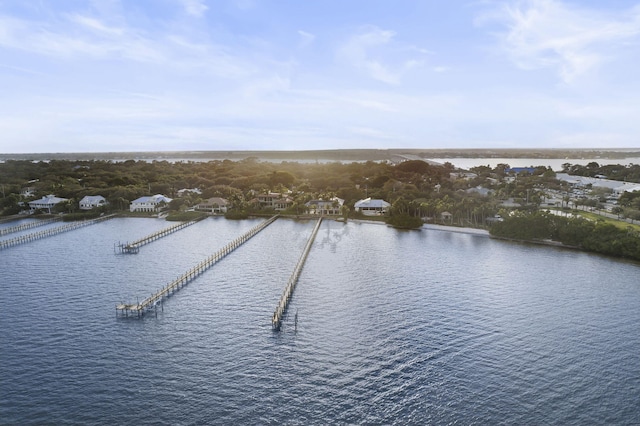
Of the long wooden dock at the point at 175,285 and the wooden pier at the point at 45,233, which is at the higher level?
the wooden pier at the point at 45,233

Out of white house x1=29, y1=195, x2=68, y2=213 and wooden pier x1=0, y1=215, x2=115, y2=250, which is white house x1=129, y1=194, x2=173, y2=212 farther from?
white house x1=29, y1=195, x2=68, y2=213

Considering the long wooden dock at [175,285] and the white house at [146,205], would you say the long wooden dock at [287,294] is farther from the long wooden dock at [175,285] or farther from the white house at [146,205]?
the white house at [146,205]

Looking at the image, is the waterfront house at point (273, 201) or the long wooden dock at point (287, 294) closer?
the long wooden dock at point (287, 294)

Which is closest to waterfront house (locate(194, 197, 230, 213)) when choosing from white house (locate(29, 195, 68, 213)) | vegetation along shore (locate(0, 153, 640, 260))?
vegetation along shore (locate(0, 153, 640, 260))

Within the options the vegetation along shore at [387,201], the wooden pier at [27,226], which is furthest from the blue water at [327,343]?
the wooden pier at [27,226]

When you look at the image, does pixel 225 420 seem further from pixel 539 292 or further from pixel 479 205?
pixel 479 205

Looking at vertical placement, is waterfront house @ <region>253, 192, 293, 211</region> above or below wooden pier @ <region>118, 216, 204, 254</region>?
above

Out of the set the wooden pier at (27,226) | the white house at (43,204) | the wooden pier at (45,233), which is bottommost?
the wooden pier at (45,233)
